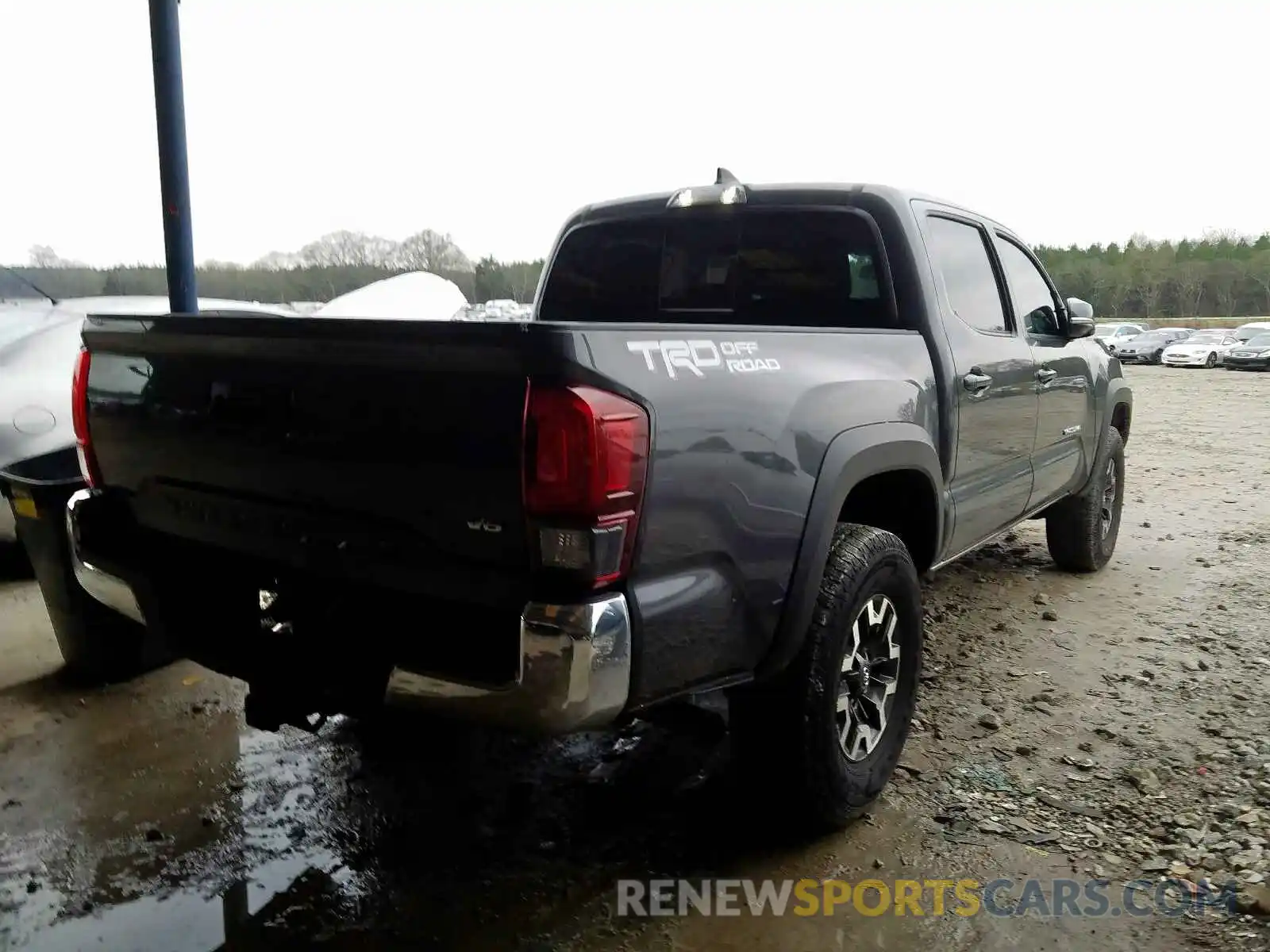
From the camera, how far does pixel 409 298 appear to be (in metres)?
8.70

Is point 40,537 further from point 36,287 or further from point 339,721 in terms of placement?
point 36,287

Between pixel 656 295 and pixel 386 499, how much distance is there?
1903 mm

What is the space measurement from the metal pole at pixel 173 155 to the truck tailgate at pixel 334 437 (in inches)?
102

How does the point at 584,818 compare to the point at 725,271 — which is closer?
the point at 584,818

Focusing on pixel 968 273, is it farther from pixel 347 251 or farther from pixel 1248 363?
pixel 1248 363

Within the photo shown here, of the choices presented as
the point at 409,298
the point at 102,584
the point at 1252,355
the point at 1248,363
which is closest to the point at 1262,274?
the point at 1248,363

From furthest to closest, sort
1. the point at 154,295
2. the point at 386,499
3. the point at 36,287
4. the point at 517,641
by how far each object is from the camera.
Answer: the point at 154,295
the point at 36,287
the point at 386,499
the point at 517,641

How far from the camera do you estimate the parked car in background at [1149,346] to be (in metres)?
32.0

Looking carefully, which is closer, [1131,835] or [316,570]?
[316,570]

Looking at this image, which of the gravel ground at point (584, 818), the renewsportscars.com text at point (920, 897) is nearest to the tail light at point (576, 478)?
the gravel ground at point (584, 818)

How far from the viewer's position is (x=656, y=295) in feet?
12.1

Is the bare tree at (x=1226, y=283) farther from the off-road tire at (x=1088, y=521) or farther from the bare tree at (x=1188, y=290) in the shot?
the off-road tire at (x=1088, y=521)

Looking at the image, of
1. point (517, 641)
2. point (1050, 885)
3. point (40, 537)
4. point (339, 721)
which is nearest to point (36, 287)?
point (40, 537)

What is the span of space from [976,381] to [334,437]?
92.2 inches
